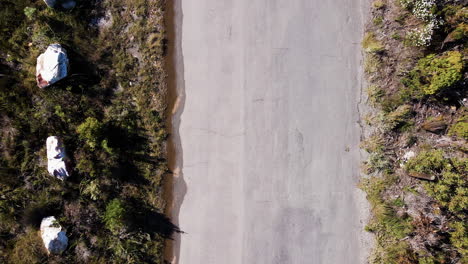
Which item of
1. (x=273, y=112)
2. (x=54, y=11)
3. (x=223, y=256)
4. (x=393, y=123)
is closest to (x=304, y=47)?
(x=273, y=112)

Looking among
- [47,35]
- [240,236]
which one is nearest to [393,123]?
[240,236]

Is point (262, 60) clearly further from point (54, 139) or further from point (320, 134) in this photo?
point (54, 139)

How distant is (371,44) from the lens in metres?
7.12

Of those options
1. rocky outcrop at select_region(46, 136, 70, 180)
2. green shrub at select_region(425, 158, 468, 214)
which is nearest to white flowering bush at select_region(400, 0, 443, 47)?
green shrub at select_region(425, 158, 468, 214)

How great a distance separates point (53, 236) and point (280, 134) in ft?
17.5

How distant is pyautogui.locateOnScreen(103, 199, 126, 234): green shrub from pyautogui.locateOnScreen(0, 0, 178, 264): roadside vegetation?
0.16 feet

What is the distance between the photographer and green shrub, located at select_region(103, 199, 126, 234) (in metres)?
6.91

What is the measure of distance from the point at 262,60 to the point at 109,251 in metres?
5.36

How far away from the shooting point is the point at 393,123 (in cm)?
711

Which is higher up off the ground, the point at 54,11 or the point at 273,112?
the point at 54,11

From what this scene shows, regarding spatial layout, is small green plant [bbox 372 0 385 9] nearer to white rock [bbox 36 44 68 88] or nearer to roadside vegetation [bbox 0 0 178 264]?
roadside vegetation [bbox 0 0 178 264]

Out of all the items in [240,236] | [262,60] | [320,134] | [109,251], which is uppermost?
[262,60]

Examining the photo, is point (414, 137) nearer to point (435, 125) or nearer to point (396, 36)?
point (435, 125)

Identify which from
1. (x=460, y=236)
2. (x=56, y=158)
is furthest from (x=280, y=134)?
(x=56, y=158)
